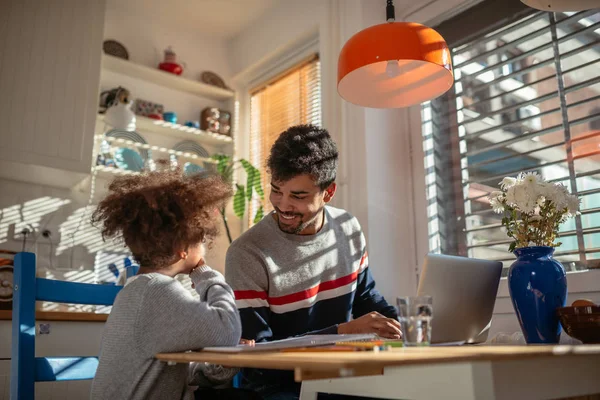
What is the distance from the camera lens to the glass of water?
38.6 inches

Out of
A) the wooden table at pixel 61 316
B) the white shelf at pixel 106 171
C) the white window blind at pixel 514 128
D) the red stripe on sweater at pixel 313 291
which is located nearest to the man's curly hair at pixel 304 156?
the red stripe on sweater at pixel 313 291

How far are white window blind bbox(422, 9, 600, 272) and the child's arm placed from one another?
1.51m

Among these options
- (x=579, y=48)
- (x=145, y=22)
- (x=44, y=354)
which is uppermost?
(x=145, y=22)

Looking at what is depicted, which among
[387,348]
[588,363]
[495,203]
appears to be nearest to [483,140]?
[495,203]

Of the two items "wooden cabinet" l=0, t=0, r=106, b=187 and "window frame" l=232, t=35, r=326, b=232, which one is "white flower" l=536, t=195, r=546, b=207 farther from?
"wooden cabinet" l=0, t=0, r=106, b=187

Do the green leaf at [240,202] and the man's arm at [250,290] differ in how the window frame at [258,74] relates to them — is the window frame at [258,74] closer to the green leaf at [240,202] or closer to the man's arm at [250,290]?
the green leaf at [240,202]

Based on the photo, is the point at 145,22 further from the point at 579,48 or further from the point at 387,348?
the point at 387,348

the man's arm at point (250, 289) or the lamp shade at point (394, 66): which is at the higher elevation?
the lamp shade at point (394, 66)

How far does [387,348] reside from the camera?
0.84 metres

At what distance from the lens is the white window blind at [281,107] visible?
3.42 metres

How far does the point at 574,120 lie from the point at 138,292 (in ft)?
5.85

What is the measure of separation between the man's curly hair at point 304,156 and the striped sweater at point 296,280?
Result: 0.59 ft

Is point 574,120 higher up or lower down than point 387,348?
higher up

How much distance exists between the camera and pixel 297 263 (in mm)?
1755
